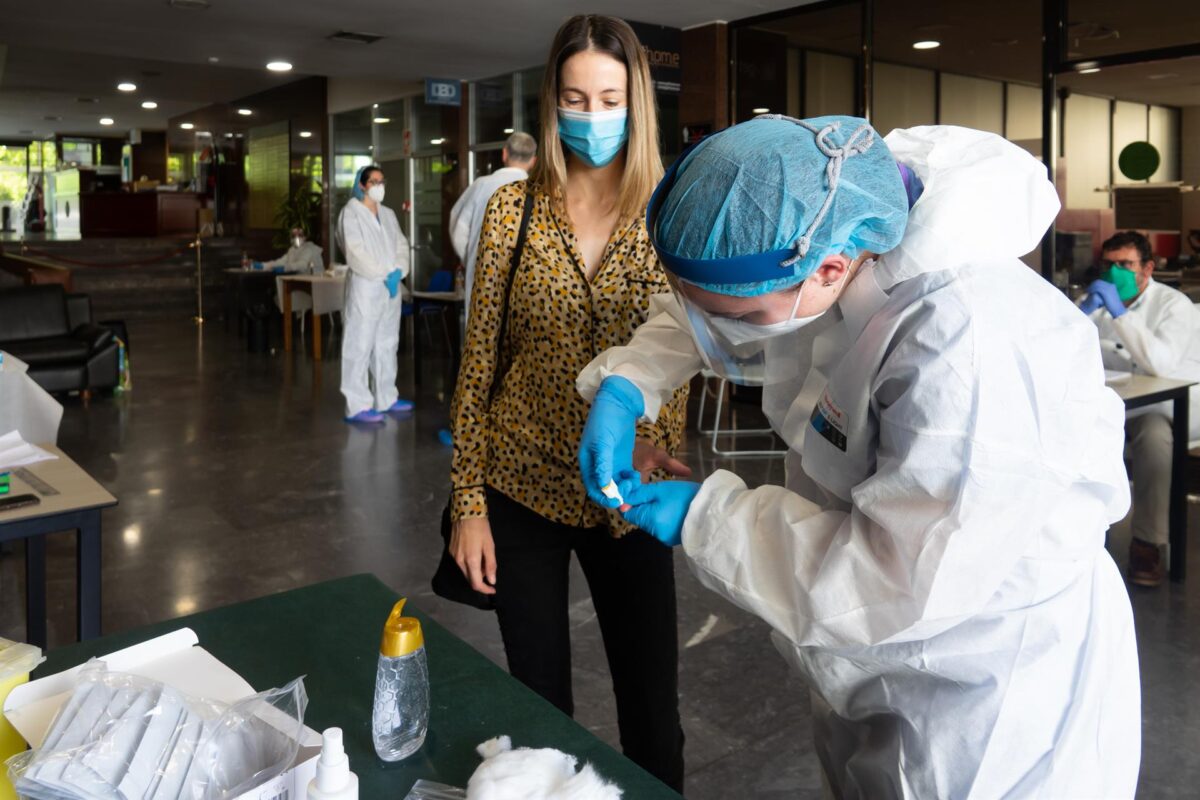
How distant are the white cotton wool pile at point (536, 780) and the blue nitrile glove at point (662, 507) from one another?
26cm

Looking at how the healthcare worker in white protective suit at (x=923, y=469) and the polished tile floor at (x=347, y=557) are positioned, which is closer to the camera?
the healthcare worker in white protective suit at (x=923, y=469)

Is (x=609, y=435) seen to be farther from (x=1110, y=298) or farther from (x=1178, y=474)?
(x=1110, y=298)

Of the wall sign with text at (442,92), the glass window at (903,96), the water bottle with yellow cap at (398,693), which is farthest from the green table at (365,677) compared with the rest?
the wall sign with text at (442,92)

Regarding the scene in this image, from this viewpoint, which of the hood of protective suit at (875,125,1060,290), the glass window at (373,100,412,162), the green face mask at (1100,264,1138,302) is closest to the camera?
the hood of protective suit at (875,125,1060,290)

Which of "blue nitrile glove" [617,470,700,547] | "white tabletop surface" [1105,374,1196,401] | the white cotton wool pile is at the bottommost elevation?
the white cotton wool pile

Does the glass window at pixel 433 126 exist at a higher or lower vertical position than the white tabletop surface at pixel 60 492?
higher

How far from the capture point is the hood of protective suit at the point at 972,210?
A: 35.8 inches

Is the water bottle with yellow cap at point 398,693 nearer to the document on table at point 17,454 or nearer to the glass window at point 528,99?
the document on table at point 17,454

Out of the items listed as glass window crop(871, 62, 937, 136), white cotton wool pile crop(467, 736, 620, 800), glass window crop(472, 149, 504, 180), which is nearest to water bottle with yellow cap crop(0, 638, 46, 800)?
white cotton wool pile crop(467, 736, 620, 800)

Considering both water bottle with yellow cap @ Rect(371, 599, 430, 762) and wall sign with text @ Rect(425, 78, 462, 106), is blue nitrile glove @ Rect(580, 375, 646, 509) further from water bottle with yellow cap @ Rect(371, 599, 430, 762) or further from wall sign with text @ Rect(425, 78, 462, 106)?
wall sign with text @ Rect(425, 78, 462, 106)

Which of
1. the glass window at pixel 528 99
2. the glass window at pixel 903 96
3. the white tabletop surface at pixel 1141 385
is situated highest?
the glass window at pixel 528 99

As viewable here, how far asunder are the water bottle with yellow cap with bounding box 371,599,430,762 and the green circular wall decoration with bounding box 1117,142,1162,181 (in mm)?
5941

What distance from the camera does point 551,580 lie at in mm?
1607

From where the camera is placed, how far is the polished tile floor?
8.51 ft
